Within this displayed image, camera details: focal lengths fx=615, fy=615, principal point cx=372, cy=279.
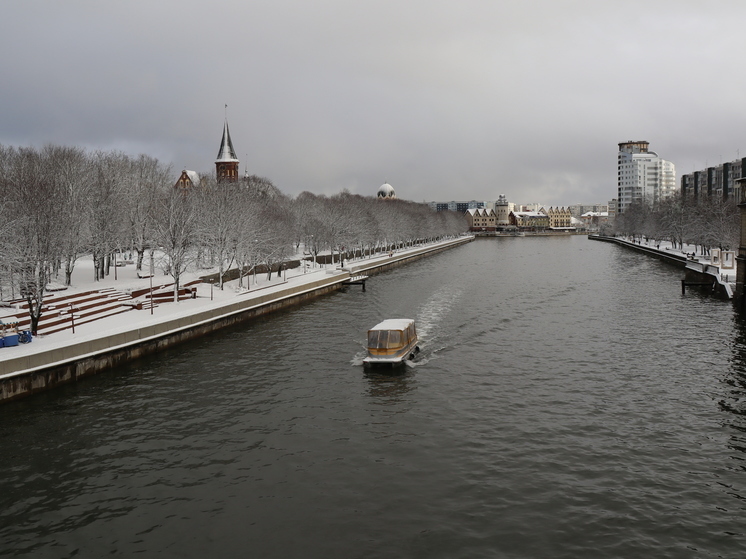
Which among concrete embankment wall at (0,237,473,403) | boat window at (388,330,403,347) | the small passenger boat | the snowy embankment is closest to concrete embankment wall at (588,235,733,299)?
the snowy embankment

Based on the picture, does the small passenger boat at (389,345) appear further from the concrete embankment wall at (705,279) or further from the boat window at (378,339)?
the concrete embankment wall at (705,279)

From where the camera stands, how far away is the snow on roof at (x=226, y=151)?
14938 centimetres

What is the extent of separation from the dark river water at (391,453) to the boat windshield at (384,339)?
1.59 meters

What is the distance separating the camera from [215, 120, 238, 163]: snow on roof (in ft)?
490

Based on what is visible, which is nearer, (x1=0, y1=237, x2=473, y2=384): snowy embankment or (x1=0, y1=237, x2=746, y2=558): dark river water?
(x1=0, y1=237, x2=746, y2=558): dark river water

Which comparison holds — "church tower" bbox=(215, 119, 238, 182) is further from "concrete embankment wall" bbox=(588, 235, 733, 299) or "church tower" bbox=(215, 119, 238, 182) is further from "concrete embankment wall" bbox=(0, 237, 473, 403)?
"concrete embankment wall" bbox=(588, 235, 733, 299)

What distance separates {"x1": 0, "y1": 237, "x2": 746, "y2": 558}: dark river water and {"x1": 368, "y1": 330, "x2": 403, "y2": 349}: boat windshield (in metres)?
1.59

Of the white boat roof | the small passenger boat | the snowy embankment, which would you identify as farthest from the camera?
the white boat roof

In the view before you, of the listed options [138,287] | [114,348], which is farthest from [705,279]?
[114,348]

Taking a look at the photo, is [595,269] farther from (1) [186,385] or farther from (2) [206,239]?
(1) [186,385]

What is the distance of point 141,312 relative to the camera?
151 ft

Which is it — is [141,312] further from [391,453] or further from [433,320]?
[391,453]

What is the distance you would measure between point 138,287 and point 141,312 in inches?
522

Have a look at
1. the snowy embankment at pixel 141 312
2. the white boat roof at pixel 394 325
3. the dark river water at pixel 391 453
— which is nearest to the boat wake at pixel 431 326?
the dark river water at pixel 391 453
